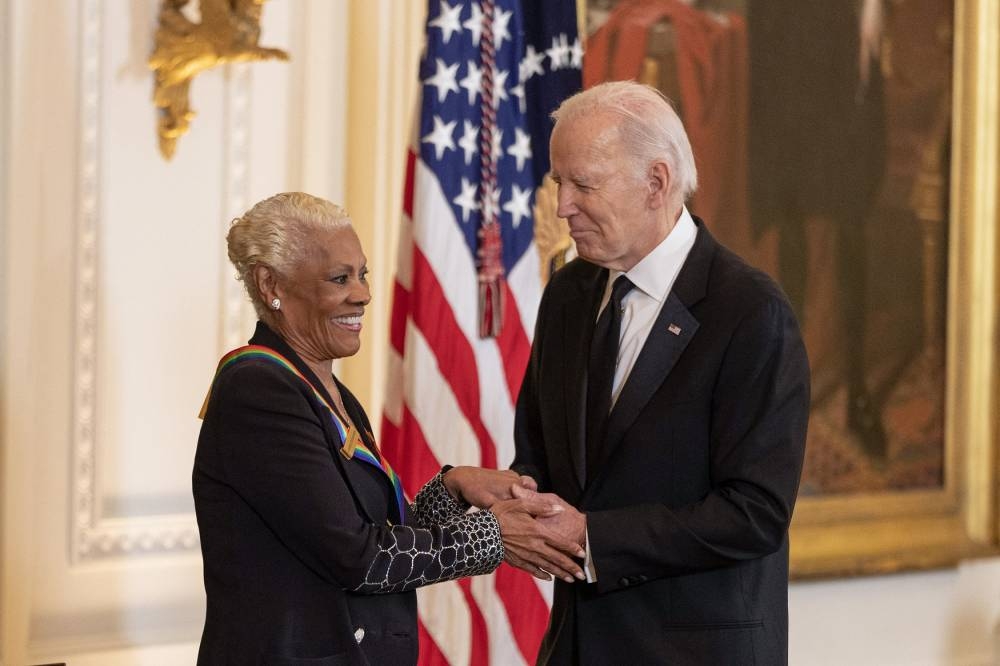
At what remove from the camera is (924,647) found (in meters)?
5.82

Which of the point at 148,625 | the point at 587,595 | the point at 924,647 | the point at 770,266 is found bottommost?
the point at 924,647

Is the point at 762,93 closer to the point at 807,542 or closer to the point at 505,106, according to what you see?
the point at 505,106

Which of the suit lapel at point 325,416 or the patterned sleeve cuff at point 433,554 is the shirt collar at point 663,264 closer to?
the patterned sleeve cuff at point 433,554

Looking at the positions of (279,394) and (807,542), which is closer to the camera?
(279,394)

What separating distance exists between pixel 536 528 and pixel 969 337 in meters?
3.70

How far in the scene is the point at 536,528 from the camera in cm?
268

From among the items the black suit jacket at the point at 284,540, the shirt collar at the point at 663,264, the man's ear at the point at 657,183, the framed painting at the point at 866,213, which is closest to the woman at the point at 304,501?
the black suit jacket at the point at 284,540

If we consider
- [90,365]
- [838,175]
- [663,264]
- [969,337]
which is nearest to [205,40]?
[90,365]

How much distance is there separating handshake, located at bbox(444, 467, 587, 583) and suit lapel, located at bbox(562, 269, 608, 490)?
0.10 metres

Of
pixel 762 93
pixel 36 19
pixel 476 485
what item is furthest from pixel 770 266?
pixel 36 19

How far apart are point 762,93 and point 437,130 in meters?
1.82

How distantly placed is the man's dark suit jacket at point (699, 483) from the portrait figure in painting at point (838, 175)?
252 centimetres

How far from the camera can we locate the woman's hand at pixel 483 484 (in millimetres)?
2906

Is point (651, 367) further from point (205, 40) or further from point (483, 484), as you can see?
point (205, 40)
